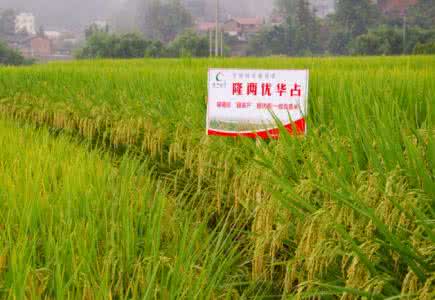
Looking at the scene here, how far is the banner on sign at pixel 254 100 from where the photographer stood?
3715mm

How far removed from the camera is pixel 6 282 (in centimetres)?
202

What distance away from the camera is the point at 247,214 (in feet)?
10.7

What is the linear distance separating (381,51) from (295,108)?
43.2 meters

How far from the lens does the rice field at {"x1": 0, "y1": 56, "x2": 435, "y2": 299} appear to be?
2.01 metres

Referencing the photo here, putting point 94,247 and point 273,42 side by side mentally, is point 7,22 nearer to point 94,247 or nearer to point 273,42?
point 273,42

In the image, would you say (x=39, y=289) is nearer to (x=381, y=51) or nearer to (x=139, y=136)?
(x=139, y=136)

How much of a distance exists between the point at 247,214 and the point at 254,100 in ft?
3.12

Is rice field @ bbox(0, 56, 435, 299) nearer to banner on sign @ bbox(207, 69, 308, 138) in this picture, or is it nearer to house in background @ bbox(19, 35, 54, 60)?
banner on sign @ bbox(207, 69, 308, 138)

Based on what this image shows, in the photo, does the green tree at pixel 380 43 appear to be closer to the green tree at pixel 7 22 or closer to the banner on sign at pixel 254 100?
the banner on sign at pixel 254 100

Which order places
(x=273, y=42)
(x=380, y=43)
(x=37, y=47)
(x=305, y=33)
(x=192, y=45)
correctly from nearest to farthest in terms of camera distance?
1. (x=380, y=43)
2. (x=192, y=45)
3. (x=305, y=33)
4. (x=273, y=42)
5. (x=37, y=47)

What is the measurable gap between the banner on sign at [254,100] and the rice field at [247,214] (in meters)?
0.14

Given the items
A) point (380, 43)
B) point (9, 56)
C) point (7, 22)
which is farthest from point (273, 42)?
point (7, 22)

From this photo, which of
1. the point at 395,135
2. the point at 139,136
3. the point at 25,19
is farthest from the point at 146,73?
the point at 25,19

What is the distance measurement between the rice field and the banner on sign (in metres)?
0.14
